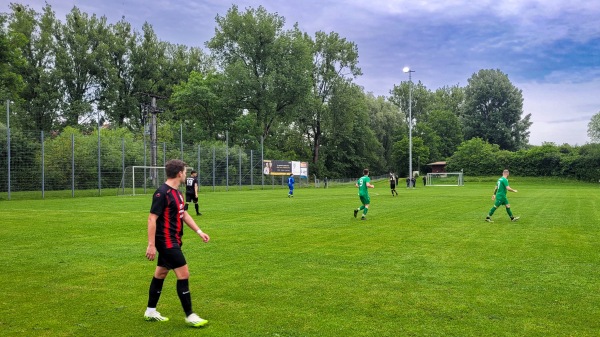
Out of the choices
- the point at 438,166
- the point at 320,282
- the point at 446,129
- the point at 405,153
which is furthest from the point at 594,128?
the point at 320,282

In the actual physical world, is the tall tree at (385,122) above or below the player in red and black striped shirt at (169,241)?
above

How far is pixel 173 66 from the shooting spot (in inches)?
2825

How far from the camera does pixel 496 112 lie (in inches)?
3787

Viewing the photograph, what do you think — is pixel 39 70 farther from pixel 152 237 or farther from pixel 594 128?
pixel 594 128

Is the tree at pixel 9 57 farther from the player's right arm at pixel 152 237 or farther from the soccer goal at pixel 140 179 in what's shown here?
the player's right arm at pixel 152 237

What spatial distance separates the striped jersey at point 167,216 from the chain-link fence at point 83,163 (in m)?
27.9

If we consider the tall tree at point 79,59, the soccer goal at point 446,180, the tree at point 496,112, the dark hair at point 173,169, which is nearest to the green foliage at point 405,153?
the tree at point 496,112

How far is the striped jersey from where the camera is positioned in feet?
17.6

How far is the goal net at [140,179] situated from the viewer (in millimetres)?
35594

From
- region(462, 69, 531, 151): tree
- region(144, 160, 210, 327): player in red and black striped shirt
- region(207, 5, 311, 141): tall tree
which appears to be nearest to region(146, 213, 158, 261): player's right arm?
region(144, 160, 210, 327): player in red and black striped shirt

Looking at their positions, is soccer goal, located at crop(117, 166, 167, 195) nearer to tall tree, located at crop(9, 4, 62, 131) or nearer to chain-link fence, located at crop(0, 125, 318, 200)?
chain-link fence, located at crop(0, 125, 318, 200)

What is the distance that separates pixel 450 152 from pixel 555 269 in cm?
9589

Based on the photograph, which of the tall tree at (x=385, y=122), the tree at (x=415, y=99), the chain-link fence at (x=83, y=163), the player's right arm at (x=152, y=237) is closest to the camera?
the player's right arm at (x=152, y=237)

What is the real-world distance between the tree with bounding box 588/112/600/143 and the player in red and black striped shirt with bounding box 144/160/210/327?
390ft
